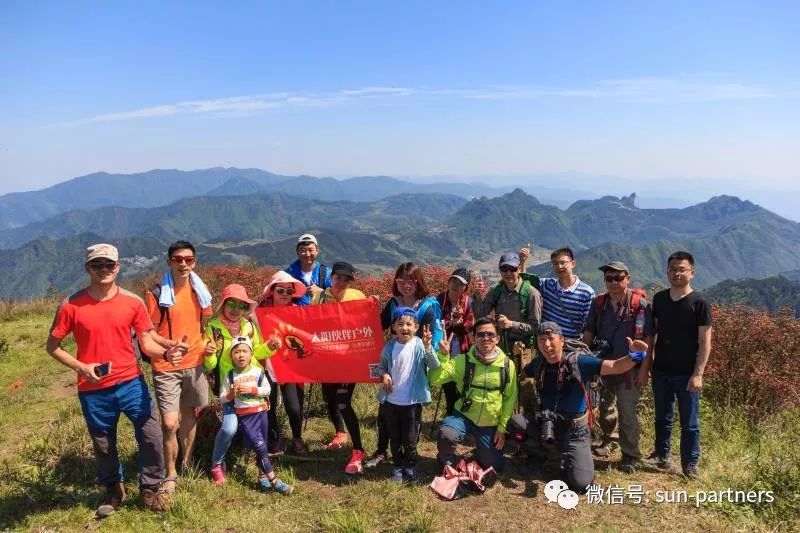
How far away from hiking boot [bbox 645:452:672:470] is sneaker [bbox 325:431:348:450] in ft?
13.5

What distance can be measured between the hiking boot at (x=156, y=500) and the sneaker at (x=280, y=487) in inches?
43.6

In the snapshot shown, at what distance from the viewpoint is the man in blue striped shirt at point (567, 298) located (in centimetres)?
615

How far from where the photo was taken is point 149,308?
5.18m

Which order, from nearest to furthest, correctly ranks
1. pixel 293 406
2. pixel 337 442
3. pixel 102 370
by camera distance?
pixel 102 370 → pixel 293 406 → pixel 337 442

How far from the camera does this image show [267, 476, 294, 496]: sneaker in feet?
18.0

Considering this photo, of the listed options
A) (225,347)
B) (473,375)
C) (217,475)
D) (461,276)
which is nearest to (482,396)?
(473,375)

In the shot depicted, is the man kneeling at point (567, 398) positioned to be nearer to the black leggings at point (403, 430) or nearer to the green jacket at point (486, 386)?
the green jacket at point (486, 386)

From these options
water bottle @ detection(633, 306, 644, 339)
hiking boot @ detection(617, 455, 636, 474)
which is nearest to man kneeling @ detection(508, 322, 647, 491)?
water bottle @ detection(633, 306, 644, 339)

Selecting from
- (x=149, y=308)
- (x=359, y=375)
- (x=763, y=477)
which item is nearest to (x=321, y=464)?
(x=359, y=375)

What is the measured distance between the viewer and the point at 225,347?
5.47 m

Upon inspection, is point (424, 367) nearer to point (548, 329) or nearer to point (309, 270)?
point (548, 329)

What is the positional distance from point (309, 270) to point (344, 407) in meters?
2.02

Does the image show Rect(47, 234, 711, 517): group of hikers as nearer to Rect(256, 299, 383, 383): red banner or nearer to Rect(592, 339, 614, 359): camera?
Rect(592, 339, 614, 359): camera

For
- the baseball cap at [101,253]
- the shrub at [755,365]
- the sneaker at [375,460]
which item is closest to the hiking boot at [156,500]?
the sneaker at [375,460]
